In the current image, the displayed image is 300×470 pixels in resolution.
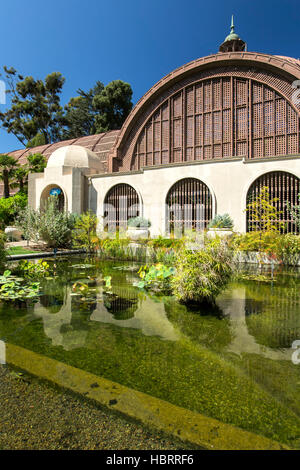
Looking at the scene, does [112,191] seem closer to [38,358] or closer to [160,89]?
[160,89]

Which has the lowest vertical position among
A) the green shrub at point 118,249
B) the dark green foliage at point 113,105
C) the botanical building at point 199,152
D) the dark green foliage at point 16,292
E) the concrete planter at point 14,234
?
A: the dark green foliage at point 16,292

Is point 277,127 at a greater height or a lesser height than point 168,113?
lesser

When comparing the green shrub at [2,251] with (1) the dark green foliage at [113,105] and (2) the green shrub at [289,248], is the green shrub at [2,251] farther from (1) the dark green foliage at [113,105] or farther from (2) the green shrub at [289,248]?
(1) the dark green foliage at [113,105]

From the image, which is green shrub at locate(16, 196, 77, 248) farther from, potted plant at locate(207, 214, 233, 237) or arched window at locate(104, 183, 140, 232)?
potted plant at locate(207, 214, 233, 237)

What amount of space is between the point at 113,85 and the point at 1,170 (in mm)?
21460

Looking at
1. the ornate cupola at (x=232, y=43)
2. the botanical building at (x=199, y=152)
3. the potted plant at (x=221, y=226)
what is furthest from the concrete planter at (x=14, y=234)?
the ornate cupola at (x=232, y=43)

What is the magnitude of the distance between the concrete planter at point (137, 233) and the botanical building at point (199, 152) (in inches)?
33.2

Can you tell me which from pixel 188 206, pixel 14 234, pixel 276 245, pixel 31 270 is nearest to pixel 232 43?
pixel 188 206

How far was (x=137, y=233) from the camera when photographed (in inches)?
511

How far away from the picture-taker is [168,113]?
1827 cm

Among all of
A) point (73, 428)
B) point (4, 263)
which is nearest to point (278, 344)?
point (73, 428)

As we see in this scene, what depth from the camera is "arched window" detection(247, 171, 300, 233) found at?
11.4 metres

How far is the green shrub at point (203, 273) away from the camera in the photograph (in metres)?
4.67

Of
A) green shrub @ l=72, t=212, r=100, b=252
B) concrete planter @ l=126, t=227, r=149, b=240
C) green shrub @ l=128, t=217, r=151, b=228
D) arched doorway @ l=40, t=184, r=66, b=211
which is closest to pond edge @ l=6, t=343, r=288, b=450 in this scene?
green shrub @ l=72, t=212, r=100, b=252
